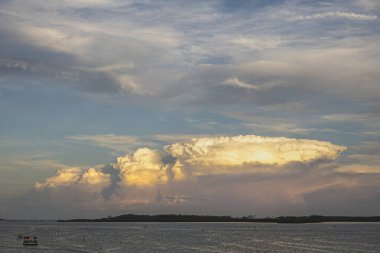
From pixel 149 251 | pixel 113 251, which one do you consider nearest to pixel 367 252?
pixel 149 251

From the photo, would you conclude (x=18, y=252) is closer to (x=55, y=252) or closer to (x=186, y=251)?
(x=55, y=252)

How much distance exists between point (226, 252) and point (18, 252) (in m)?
53.0

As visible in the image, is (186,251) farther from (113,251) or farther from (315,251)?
(315,251)

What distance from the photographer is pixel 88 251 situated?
134 meters

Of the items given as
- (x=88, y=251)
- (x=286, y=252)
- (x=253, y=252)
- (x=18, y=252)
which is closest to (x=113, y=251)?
(x=88, y=251)

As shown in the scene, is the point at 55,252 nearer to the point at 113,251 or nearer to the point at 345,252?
the point at 113,251

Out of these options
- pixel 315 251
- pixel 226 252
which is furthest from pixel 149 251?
pixel 315 251

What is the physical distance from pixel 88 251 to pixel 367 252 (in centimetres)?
7428

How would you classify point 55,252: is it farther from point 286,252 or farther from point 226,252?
point 286,252

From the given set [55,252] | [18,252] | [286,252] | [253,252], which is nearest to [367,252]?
[286,252]

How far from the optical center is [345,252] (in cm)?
13562

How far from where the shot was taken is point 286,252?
133500mm

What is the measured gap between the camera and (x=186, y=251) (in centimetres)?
13625

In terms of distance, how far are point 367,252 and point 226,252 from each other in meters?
38.8
